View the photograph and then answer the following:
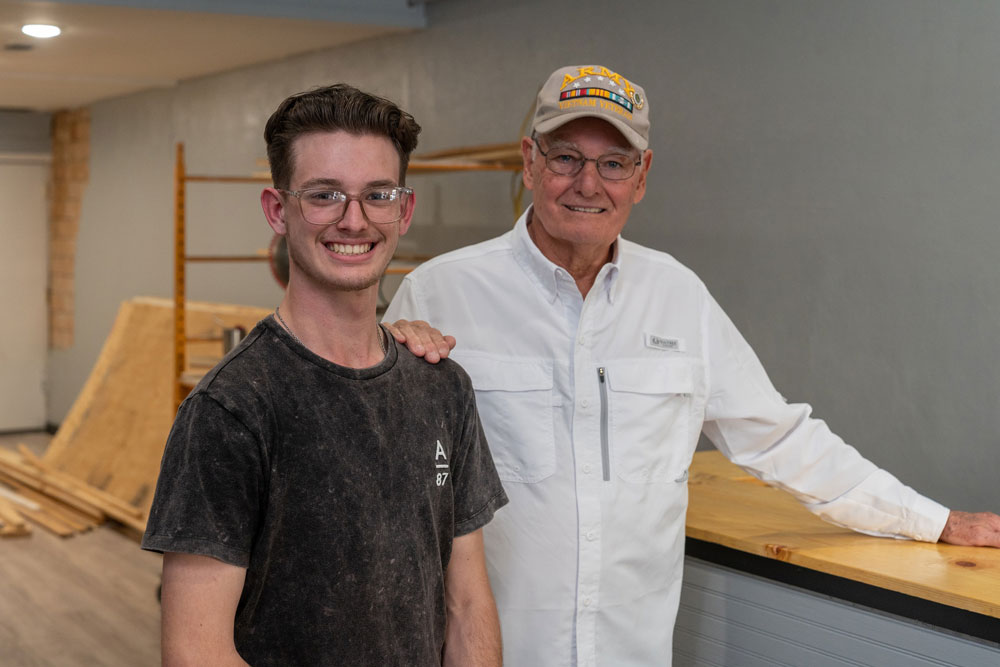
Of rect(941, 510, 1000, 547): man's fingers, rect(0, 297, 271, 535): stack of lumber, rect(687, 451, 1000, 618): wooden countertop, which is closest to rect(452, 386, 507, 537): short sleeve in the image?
rect(687, 451, 1000, 618): wooden countertop

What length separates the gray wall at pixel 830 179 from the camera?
289 centimetres

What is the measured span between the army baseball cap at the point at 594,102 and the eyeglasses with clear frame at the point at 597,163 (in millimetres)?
36

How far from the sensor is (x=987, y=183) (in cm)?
283

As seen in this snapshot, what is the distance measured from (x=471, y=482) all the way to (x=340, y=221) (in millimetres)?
434

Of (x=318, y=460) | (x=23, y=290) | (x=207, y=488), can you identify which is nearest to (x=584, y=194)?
(x=318, y=460)

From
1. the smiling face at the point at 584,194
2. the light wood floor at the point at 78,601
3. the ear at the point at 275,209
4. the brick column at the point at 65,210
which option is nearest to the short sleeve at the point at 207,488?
the ear at the point at 275,209

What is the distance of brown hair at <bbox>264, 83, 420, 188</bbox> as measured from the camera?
1431mm

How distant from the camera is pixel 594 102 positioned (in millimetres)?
1973

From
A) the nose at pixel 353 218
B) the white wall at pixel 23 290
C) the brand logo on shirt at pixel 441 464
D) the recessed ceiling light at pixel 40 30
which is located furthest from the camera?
the white wall at pixel 23 290

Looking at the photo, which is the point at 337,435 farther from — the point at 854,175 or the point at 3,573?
the point at 3,573

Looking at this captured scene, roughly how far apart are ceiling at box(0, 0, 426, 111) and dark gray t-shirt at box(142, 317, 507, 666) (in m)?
3.54

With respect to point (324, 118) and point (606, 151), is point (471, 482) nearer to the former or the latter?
point (324, 118)

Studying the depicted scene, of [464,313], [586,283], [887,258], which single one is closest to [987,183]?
[887,258]

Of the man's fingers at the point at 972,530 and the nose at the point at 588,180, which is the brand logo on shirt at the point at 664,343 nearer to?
the nose at the point at 588,180
